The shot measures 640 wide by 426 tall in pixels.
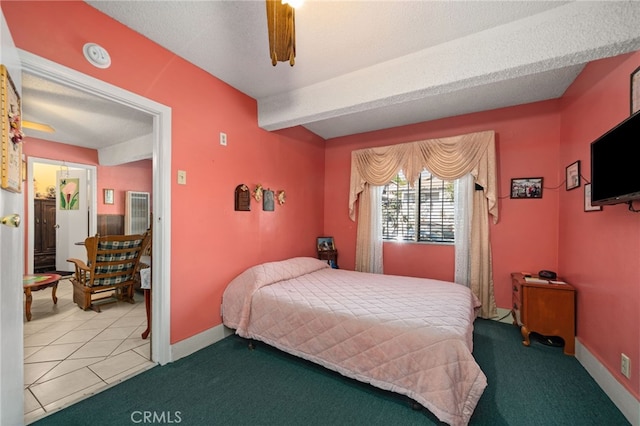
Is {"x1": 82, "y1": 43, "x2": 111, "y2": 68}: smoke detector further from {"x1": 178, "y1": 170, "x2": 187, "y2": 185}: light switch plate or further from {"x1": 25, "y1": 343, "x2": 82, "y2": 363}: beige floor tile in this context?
{"x1": 25, "y1": 343, "x2": 82, "y2": 363}: beige floor tile

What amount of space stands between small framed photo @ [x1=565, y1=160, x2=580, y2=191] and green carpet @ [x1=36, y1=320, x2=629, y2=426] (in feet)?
5.16

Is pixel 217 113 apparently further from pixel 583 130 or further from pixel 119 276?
pixel 583 130

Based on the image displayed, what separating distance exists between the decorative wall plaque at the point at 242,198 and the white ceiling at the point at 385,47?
819 millimetres

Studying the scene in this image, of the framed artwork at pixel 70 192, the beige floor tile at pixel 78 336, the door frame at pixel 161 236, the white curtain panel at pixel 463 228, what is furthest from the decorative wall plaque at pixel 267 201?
the framed artwork at pixel 70 192

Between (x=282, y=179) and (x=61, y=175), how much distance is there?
4.82m

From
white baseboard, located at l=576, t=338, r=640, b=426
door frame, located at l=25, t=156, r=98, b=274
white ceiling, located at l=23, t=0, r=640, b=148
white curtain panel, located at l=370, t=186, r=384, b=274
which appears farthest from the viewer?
door frame, located at l=25, t=156, r=98, b=274

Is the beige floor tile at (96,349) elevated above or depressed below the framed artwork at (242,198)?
below

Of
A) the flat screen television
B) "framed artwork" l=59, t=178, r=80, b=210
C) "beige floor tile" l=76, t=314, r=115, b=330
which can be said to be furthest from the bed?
"framed artwork" l=59, t=178, r=80, b=210

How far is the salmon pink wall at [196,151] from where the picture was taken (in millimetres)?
1553

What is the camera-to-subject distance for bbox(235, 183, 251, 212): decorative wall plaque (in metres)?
2.70

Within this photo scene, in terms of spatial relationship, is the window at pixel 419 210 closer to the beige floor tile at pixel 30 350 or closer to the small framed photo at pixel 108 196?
the beige floor tile at pixel 30 350

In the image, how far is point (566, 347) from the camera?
2246mm

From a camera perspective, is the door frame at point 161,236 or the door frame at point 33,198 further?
the door frame at point 33,198

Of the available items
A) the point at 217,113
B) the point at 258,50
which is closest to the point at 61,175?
the point at 217,113
